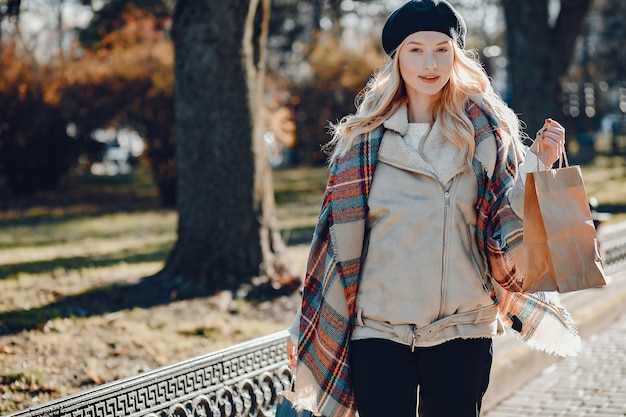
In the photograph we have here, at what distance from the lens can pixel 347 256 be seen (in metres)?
3.08

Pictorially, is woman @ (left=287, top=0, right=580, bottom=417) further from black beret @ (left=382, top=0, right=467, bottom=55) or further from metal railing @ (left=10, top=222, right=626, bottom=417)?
metal railing @ (left=10, top=222, right=626, bottom=417)

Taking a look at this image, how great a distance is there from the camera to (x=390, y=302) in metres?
3.00

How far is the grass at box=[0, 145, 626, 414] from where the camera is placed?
5.57 metres

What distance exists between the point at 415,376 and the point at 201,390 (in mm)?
1505

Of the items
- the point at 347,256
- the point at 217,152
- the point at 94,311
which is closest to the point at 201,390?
the point at 347,256

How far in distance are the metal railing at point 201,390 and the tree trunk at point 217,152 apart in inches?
122

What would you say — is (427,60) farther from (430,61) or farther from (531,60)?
(531,60)

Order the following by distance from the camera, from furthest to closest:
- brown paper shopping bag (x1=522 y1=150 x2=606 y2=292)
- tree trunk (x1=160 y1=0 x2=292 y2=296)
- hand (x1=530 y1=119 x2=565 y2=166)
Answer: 1. tree trunk (x1=160 y1=0 x2=292 y2=296)
2. hand (x1=530 y1=119 x2=565 y2=166)
3. brown paper shopping bag (x1=522 y1=150 x2=606 y2=292)

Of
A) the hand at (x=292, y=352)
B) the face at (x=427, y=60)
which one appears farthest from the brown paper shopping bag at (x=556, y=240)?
the hand at (x=292, y=352)

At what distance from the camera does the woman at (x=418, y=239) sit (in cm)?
299

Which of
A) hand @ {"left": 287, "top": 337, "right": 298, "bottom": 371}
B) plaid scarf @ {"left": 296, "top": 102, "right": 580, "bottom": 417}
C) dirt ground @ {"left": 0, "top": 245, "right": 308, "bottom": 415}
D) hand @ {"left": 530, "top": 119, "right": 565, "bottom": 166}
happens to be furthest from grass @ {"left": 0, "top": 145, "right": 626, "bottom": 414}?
hand @ {"left": 530, "top": 119, "right": 565, "bottom": 166}

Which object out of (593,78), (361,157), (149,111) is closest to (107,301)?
(361,157)

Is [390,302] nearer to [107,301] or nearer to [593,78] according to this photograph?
[107,301]

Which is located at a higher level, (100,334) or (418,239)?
(418,239)
